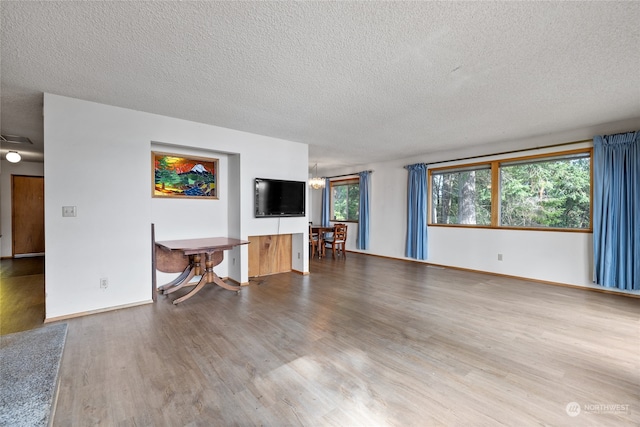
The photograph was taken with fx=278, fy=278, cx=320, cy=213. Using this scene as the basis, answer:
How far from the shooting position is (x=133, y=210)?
3475 millimetres

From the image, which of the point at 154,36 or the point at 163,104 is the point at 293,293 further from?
the point at 154,36

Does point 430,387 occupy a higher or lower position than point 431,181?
lower

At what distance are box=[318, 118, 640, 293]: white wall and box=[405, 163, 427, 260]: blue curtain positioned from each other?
0.65ft

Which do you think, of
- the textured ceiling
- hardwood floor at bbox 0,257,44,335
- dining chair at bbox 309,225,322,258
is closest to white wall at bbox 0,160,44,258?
hardwood floor at bbox 0,257,44,335

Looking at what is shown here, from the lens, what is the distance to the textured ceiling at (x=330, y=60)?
1766mm

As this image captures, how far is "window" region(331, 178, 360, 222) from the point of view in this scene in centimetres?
830

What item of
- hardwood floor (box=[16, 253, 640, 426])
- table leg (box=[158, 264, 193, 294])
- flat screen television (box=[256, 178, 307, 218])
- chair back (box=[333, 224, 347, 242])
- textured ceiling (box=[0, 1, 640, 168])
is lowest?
hardwood floor (box=[16, 253, 640, 426])

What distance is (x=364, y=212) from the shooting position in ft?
25.1

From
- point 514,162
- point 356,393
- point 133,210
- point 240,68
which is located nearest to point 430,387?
point 356,393

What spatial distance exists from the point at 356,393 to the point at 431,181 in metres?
5.43

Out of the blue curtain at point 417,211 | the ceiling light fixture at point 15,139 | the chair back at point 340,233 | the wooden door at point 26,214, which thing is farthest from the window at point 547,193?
the wooden door at point 26,214

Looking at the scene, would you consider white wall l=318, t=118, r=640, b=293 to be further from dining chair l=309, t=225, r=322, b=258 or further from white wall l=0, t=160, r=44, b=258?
white wall l=0, t=160, r=44, b=258

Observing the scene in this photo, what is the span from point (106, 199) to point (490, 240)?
244 inches

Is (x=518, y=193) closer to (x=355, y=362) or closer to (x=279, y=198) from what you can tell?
(x=279, y=198)
